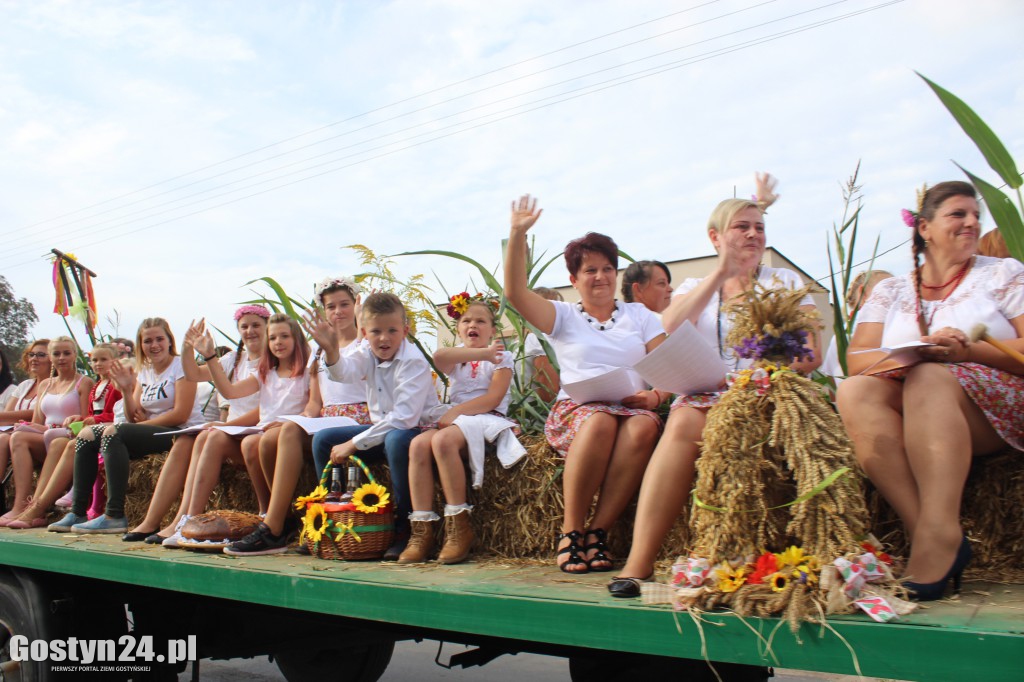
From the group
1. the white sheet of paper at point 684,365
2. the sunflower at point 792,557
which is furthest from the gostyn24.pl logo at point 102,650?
the sunflower at point 792,557

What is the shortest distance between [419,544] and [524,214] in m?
1.32

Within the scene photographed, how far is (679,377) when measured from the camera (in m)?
2.49

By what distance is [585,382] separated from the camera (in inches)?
112

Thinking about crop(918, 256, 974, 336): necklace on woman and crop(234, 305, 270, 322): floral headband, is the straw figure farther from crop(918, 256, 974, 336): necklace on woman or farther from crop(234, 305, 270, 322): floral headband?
crop(234, 305, 270, 322): floral headband

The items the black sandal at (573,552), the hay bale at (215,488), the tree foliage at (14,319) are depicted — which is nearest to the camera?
the black sandal at (573,552)

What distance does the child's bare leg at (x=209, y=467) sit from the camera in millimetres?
4008

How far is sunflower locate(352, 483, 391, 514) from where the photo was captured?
3189 mm

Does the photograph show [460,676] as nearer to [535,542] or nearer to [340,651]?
[340,651]

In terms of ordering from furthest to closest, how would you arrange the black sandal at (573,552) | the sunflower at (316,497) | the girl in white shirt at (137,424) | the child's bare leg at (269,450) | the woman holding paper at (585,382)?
1. the girl in white shirt at (137,424)
2. the child's bare leg at (269,450)
3. the sunflower at (316,497)
4. the woman holding paper at (585,382)
5. the black sandal at (573,552)

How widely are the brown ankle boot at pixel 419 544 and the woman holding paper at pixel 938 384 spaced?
166 cm

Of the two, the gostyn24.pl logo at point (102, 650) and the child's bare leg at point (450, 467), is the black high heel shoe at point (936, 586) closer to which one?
the child's bare leg at point (450, 467)

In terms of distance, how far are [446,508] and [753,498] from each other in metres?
1.47

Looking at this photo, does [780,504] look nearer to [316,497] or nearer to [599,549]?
[599,549]

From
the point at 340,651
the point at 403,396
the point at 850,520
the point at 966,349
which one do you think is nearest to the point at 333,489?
the point at 403,396
